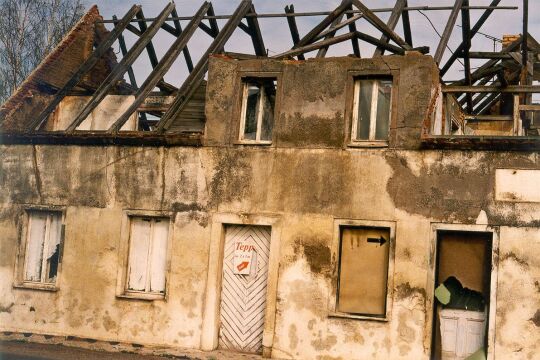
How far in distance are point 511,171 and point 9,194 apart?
1035cm

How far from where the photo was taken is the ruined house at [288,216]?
1217 centimetres

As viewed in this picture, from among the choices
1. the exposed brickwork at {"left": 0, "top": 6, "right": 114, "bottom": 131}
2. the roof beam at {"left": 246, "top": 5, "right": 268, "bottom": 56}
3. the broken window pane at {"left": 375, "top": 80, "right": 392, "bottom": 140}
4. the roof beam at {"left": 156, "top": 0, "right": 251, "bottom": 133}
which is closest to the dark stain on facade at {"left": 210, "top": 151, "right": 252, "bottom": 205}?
the roof beam at {"left": 156, "top": 0, "right": 251, "bottom": 133}

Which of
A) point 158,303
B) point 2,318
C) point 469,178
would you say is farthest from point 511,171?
point 2,318

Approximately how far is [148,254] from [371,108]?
5.27 meters

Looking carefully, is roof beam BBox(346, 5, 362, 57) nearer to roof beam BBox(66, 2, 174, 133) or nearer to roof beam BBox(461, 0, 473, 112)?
roof beam BBox(461, 0, 473, 112)

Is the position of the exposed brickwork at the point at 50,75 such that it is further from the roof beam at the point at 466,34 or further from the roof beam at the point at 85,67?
the roof beam at the point at 466,34

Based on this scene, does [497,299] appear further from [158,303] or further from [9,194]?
[9,194]

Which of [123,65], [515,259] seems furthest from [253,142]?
[515,259]

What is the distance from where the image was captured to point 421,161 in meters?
12.5

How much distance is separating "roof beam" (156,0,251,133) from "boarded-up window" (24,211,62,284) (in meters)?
3.09

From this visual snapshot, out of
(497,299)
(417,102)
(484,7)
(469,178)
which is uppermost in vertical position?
(484,7)

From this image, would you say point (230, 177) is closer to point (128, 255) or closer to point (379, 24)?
point (128, 255)

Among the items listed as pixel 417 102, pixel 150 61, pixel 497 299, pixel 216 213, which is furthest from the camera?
pixel 150 61

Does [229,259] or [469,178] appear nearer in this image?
[469,178]
